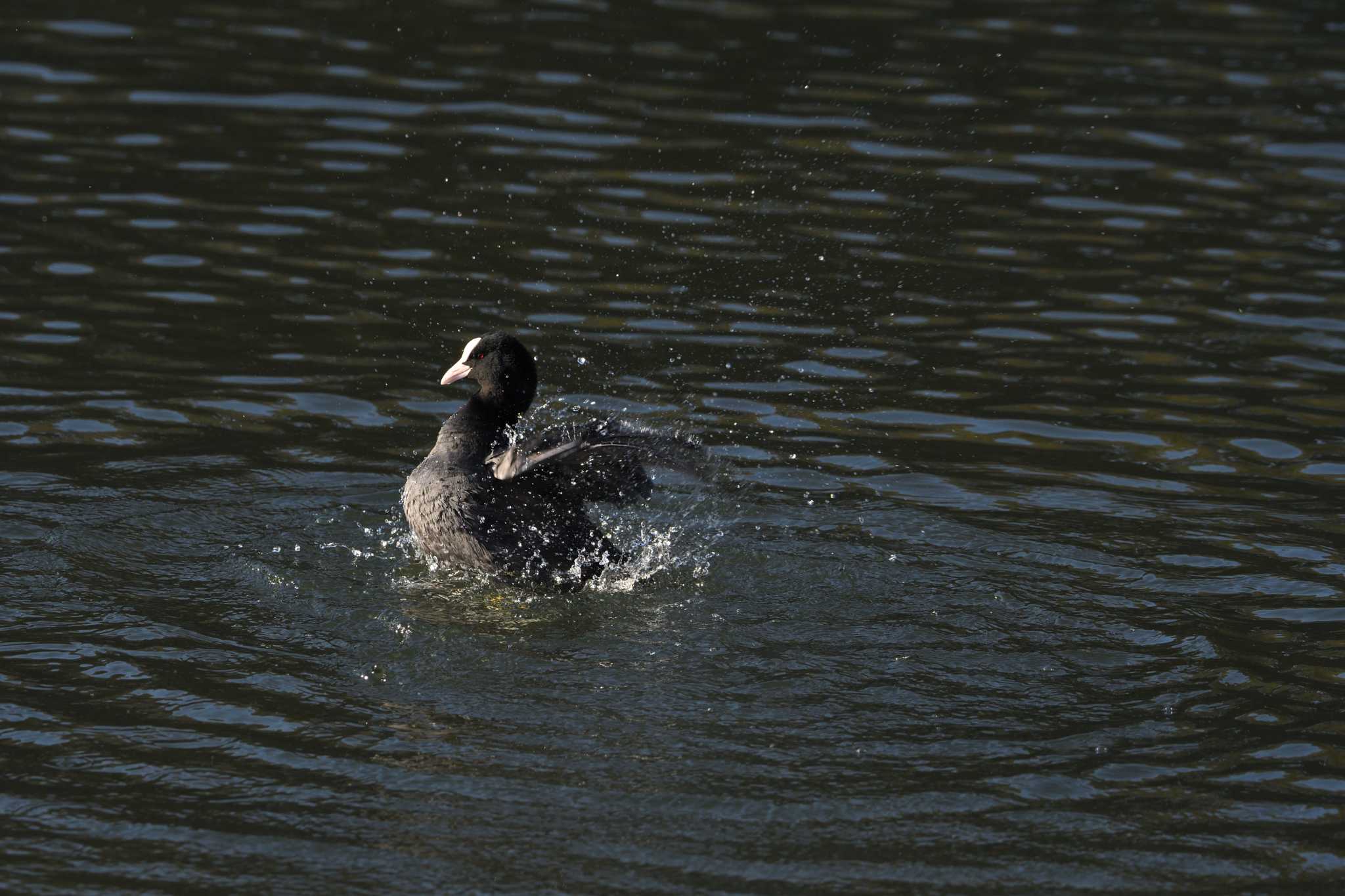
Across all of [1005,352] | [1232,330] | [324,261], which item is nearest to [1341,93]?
[1232,330]

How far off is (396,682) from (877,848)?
1.97 meters

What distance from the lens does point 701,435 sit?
30.6 ft

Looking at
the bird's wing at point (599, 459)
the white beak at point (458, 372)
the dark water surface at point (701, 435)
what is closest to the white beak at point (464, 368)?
the white beak at point (458, 372)

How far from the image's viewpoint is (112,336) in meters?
10.1

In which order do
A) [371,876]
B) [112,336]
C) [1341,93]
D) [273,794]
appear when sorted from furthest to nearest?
[1341,93] → [112,336] → [273,794] → [371,876]

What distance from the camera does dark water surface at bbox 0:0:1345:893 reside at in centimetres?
570

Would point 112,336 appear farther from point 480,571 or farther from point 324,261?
point 480,571

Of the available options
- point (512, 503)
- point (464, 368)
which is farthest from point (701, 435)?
point (512, 503)

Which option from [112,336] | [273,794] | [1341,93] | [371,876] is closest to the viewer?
[371,876]

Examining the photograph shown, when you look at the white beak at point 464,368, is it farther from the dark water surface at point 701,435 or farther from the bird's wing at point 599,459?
the dark water surface at point 701,435

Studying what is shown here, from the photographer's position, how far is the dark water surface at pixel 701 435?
5699 millimetres

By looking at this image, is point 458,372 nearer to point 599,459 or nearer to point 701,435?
point 599,459

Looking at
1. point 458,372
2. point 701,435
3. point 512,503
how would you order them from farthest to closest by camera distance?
point 701,435
point 458,372
point 512,503

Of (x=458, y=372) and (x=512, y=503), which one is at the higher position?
(x=458, y=372)
